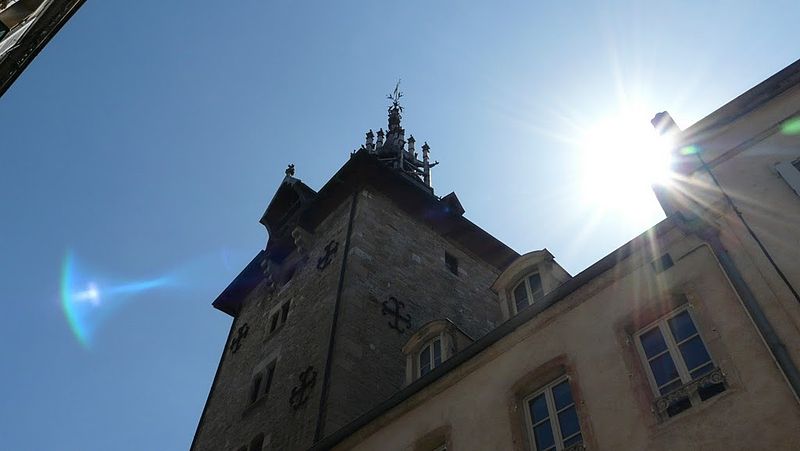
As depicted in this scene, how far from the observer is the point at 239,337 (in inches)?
880

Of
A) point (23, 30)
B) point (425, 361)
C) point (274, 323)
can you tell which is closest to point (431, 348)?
point (425, 361)

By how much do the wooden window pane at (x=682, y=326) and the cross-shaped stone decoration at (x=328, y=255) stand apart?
12.8 m

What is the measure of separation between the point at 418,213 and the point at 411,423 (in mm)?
12594

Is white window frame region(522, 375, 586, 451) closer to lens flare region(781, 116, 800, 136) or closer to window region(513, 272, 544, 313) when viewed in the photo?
window region(513, 272, 544, 313)

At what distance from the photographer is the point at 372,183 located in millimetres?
21938

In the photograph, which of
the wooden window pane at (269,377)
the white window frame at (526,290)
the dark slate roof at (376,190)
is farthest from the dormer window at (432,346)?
the dark slate roof at (376,190)

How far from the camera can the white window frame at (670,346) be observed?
725 cm

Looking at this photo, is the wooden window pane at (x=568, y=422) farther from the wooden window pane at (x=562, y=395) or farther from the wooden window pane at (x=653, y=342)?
the wooden window pane at (x=653, y=342)

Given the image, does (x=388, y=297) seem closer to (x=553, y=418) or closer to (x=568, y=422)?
(x=553, y=418)

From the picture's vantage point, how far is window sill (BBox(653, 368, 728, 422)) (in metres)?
6.88

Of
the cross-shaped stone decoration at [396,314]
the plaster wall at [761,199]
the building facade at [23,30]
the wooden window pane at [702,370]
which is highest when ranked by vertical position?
the cross-shaped stone decoration at [396,314]

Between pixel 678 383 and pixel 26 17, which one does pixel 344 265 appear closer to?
pixel 26 17

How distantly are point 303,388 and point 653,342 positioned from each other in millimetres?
10112

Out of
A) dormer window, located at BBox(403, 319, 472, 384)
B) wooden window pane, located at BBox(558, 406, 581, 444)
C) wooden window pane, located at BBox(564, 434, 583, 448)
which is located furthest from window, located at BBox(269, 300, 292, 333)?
wooden window pane, located at BBox(564, 434, 583, 448)
